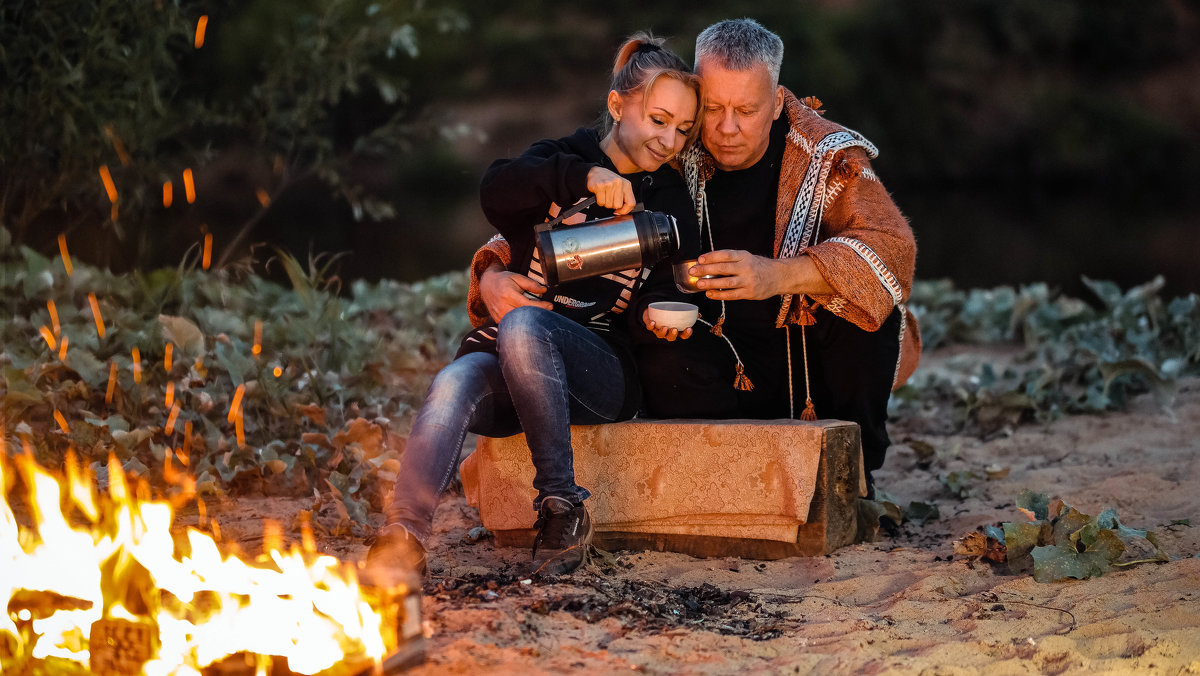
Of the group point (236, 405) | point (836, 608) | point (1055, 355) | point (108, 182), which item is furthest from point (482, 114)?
point (836, 608)

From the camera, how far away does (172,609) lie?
6.30 ft

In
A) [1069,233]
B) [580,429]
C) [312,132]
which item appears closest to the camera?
[580,429]

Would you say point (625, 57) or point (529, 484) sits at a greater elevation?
point (625, 57)

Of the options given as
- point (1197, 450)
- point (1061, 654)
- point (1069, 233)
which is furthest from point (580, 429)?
point (1069, 233)

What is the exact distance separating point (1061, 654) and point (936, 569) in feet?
1.96

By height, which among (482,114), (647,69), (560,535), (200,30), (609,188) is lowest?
(560,535)

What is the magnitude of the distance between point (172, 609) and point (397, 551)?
1.66 ft

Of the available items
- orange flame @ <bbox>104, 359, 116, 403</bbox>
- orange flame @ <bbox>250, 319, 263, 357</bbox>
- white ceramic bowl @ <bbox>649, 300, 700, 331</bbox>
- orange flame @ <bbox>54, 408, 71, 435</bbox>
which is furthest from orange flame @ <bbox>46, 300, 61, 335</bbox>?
white ceramic bowl @ <bbox>649, 300, 700, 331</bbox>

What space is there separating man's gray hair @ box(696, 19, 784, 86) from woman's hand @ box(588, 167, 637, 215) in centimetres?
51

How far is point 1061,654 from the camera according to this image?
2066 mm

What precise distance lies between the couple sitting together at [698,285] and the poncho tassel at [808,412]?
1 cm

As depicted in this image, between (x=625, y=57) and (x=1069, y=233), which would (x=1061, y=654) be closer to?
(x=625, y=57)

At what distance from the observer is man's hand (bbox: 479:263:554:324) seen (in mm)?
2801

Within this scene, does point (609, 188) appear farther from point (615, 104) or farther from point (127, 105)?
point (127, 105)
